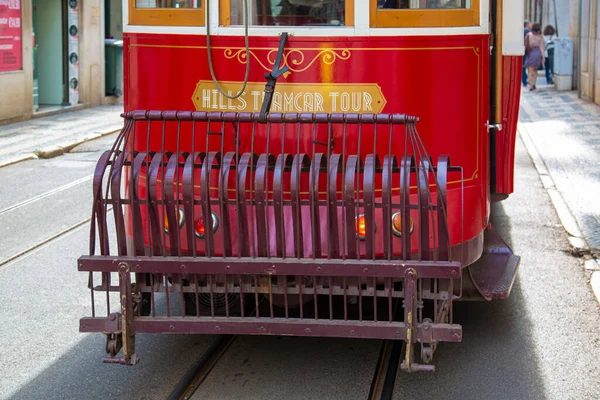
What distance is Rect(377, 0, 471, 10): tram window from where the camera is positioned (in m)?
5.29

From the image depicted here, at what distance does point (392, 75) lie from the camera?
5.31 m

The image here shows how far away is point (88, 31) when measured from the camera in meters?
23.1

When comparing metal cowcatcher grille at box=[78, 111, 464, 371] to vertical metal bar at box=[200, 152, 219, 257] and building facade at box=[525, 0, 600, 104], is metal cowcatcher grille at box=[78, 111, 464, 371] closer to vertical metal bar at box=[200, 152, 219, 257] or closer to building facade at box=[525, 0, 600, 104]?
vertical metal bar at box=[200, 152, 219, 257]

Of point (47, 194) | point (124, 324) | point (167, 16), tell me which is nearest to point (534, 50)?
point (47, 194)

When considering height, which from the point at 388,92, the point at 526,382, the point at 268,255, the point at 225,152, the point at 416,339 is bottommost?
the point at 526,382

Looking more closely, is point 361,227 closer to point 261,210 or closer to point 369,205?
point 369,205

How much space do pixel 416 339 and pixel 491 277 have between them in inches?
58.9

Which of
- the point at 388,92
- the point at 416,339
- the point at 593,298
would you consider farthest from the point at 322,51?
the point at 593,298

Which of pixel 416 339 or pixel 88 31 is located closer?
pixel 416 339

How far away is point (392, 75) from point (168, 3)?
4.53 ft

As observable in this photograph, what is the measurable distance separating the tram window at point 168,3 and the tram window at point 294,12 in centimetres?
22

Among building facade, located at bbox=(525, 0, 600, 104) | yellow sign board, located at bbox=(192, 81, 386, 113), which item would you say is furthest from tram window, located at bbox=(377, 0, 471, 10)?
building facade, located at bbox=(525, 0, 600, 104)

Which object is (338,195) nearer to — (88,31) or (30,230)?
(30,230)

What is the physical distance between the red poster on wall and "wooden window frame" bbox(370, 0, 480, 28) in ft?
49.1
